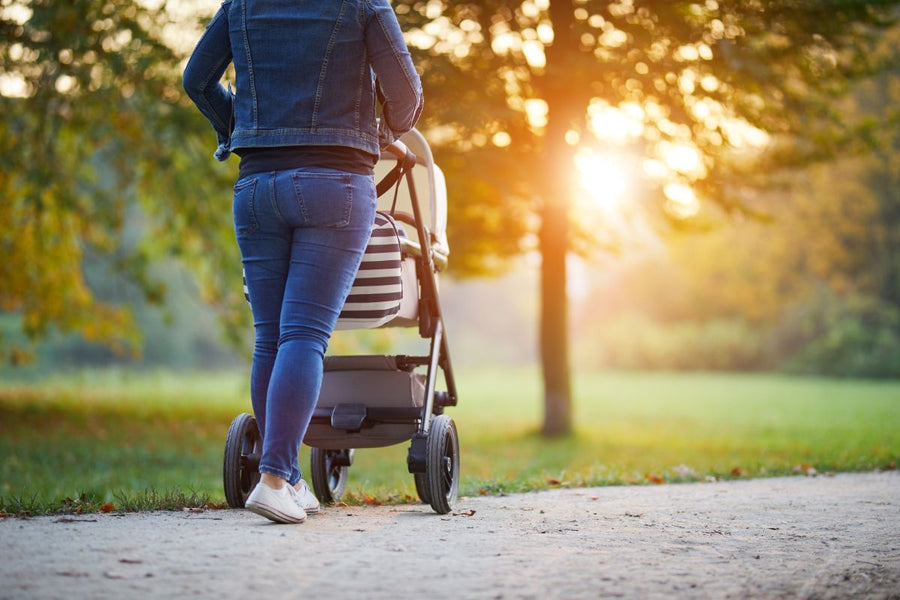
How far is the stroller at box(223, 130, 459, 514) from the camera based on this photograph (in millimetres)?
3762

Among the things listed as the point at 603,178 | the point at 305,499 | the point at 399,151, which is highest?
the point at 603,178

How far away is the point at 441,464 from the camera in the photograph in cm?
380

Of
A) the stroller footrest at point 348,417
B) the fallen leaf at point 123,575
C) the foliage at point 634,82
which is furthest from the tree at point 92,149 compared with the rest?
the fallen leaf at point 123,575

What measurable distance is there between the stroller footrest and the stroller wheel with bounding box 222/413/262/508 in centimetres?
34

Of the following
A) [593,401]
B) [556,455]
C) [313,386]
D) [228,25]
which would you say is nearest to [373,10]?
[228,25]

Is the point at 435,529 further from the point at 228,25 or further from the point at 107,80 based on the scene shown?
the point at 107,80

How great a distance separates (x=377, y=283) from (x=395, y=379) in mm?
622

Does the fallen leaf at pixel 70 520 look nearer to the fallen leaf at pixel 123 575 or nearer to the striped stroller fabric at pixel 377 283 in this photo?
the fallen leaf at pixel 123 575

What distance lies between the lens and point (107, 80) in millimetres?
11492

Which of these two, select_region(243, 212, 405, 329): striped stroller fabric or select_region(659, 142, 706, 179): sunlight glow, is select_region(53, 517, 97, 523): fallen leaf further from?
select_region(659, 142, 706, 179): sunlight glow

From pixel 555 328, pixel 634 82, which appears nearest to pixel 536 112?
pixel 634 82

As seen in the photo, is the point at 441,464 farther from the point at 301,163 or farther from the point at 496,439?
the point at 496,439

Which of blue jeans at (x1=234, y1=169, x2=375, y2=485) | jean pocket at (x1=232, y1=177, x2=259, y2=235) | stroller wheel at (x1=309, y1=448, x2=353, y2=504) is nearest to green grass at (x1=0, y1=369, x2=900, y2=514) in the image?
stroller wheel at (x1=309, y1=448, x2=353, y2=504)

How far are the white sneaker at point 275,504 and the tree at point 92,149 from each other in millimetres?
8116
